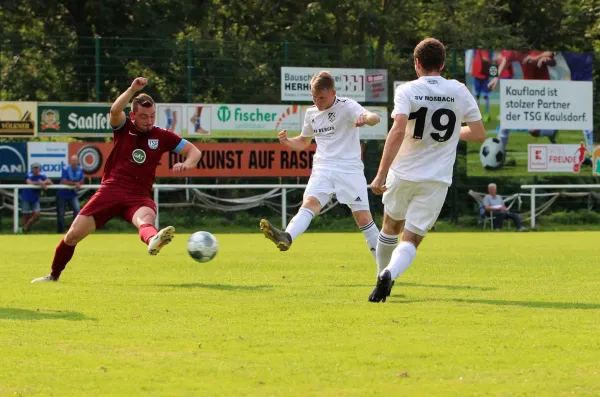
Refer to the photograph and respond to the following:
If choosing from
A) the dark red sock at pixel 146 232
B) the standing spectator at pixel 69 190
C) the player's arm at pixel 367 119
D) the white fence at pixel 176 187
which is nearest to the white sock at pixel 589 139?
the white fence at pixel 176 187

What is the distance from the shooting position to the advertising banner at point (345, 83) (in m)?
27.2

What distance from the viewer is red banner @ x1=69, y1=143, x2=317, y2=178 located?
26562 mm

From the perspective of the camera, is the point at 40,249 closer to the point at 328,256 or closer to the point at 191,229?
the point at 328,256

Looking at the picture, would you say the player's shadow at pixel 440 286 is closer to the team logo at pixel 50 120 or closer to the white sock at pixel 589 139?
the team logo at pixel 50 120

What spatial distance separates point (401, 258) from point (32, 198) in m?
17.8

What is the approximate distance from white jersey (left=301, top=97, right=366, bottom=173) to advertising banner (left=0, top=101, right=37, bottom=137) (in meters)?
15.3

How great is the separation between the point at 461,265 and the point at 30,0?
848 inches

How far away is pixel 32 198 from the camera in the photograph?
25484mm

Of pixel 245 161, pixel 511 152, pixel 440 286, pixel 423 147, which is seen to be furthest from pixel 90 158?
pixel 423 147

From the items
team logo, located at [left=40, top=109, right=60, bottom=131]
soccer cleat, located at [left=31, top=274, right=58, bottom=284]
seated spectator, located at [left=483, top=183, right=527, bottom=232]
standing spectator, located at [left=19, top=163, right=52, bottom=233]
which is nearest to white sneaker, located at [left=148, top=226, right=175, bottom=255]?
soccer cleat, located at [left=31, top=274, right=58, bottom=284]

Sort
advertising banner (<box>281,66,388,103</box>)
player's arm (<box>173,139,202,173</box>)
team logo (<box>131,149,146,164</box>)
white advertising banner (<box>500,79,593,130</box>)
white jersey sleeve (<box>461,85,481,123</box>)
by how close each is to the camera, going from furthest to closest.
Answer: white advertising banner (<box>500,79,593,130</box>), advertising banner (<box>281,66,388,103</box>), team logo (<box>131,149,146,164</box>), player's arm (<box>173,139,202,173</box>), white jersey sleeve (<box>461,85,481,123</box>)

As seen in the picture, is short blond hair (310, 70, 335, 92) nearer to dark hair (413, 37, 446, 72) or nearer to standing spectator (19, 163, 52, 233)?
dark hair (413, 37, 446, 72)

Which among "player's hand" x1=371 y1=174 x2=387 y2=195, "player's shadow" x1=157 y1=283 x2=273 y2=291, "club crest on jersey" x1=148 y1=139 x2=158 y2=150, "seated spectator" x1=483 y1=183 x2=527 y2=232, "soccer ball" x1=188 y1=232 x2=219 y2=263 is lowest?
"seated spectator" x1=483 y1=183 x2=527 y2=232

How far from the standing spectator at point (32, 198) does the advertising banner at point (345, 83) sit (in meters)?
5.85
